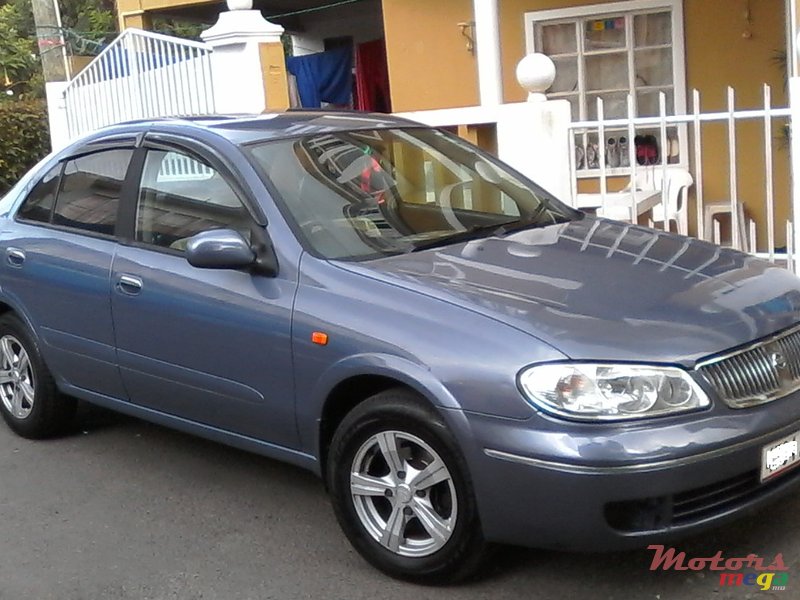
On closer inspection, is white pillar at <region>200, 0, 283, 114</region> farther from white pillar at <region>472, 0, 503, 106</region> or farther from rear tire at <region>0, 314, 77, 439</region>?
rear tire at <region>0, 314, 77, 439</region>

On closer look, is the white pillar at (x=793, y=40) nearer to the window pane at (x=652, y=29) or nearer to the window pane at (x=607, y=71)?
the window pane at (x=652, y=29)

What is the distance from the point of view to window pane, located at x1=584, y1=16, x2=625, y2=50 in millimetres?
10164

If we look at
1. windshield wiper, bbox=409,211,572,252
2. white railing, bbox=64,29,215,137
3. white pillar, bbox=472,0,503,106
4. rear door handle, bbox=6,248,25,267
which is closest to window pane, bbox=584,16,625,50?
white pillar, bbox=472,0,503,106

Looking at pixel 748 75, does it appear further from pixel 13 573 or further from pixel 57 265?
pixel 13 573

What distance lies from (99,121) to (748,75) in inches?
252

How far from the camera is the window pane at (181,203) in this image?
4.71 m

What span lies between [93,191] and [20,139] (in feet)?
35.2

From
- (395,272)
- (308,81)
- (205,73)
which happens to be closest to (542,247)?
(395,272)

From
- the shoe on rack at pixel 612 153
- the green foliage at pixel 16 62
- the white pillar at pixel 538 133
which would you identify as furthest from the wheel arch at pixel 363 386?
the green foliage at pixel 16 62

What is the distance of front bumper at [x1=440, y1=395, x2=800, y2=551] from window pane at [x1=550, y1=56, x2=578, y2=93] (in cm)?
714

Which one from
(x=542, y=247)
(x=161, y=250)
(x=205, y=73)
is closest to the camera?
(x=542, y=247)

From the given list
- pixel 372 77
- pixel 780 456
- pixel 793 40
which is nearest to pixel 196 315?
pixel 780 456

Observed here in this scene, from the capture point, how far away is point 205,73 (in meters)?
9.40

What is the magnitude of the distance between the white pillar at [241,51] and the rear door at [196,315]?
12.6ft
